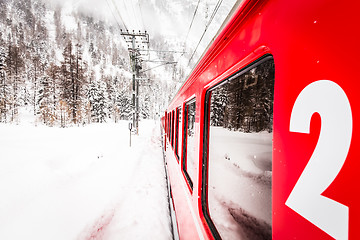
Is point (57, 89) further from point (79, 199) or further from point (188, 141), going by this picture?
point (188, 141)

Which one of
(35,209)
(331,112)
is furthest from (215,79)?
(35,209)

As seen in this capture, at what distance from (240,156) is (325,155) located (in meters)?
1.14

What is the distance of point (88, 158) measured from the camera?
22.9ft

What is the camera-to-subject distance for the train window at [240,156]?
117 centimetres

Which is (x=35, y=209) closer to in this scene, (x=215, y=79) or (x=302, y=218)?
(x=215, y=79)

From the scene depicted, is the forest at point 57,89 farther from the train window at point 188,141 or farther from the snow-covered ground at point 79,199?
the train window at point 188,141

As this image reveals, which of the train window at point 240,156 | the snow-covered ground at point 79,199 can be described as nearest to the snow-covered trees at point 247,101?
the train window at point 240,156

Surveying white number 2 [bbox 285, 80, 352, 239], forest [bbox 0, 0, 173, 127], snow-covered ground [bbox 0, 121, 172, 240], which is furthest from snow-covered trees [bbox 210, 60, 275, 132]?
forest [bbox 0, 0, 173, 127]

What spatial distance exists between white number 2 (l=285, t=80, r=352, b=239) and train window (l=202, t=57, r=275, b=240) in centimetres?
54

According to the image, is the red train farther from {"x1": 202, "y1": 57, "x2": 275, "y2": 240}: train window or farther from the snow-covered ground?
the snow-covered ground

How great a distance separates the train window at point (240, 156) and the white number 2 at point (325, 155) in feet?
1.76

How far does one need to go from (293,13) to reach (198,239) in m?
1.74

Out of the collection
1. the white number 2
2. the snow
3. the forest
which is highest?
the forest

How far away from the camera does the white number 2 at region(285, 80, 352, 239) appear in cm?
40
